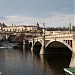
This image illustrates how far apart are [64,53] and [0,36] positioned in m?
108

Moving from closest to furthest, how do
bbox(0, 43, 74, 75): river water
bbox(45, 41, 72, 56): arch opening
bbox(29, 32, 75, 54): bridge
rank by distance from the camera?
bbox(0, 43, 74, 75): river water → bbox(29, 32, 75, 54): bridge → bbox(45, 41, 72, 56): arch opening

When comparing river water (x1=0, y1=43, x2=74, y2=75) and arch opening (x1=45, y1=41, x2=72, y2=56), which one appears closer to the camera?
river water (x1=0, y1=43, x2=74, y2=75)

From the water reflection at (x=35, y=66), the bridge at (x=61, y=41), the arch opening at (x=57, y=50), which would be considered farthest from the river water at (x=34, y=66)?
the arch opening at (x=57, y=50)

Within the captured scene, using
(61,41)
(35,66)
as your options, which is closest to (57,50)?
(61,41)

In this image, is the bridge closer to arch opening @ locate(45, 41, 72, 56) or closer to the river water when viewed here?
arch opening @ locate(45, 41, 72, 56)

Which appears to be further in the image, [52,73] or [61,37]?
[61,37]

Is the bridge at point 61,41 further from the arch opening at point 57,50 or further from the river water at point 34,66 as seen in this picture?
the river water at point 34,66

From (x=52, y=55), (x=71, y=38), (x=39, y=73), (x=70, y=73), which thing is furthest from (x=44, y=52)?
(x=70, y=73)

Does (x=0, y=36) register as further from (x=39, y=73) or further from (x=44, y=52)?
(x=39, y=73)

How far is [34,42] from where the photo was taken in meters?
85.3

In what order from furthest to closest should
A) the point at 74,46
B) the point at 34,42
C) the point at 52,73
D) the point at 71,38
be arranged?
the point at 34,42 < the point at 71,38 < the point at 74,46 < the point at 52,73

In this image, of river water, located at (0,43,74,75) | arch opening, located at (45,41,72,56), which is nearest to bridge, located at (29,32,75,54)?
arch opening, located at (45,41,72,56)

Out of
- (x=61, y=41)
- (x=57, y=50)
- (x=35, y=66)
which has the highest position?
(x=61, y=41)

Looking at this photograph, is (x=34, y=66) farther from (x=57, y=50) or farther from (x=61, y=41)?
(x=57, y=50)
